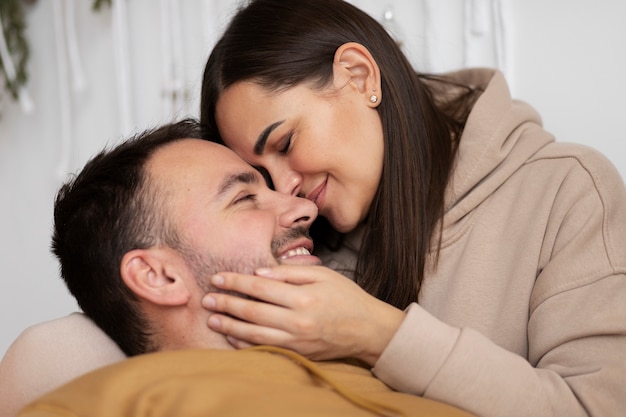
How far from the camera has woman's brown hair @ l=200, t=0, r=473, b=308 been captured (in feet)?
5.00

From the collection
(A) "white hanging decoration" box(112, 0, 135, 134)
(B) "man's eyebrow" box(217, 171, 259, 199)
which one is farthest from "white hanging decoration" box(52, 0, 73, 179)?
(B) "man's eyebrow" box(217, 171, 259, 199)

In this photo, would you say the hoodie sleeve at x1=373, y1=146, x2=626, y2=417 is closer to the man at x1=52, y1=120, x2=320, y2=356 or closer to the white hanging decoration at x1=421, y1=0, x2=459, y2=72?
the man at x1=52, y1=120, x2=320, y2=356

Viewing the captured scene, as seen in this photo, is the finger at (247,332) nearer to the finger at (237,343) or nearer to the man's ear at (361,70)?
the finger at (237,343)

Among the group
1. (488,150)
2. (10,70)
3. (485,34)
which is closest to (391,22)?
(485,34)

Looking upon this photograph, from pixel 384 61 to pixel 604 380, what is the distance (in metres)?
0.70

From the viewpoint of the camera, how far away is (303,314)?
1253mm

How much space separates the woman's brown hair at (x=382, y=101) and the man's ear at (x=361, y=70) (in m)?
0.02

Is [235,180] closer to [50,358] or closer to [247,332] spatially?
[247,332]

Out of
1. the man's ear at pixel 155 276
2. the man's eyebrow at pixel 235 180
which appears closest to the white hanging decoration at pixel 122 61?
the man's eyebrow at pixel 235 180

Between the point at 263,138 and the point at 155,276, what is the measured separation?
0.33m

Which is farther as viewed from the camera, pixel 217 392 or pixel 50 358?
pixel 50 358

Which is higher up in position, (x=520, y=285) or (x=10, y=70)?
(x=10, y=70)

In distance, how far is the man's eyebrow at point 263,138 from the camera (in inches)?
58.5

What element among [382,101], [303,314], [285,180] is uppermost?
[382,101]
